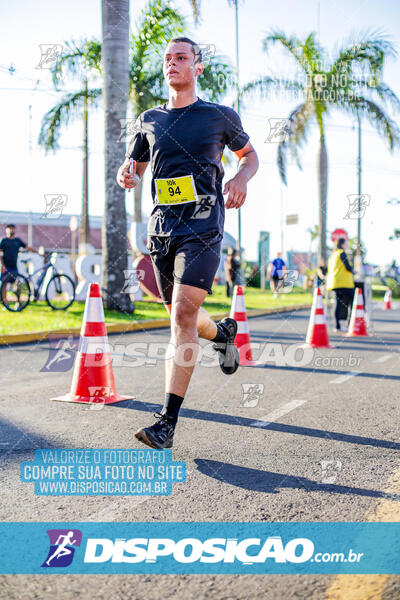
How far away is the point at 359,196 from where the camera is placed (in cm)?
1336

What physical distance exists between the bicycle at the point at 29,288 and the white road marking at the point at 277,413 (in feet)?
28.9

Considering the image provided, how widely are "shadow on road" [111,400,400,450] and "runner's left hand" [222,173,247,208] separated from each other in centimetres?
140

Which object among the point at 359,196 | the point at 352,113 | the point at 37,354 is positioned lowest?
the point at 37,354

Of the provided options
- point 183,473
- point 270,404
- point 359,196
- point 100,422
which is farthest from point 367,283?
point 183,473

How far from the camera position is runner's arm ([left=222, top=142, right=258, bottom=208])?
3.43m

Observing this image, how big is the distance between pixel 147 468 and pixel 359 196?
11365 mm

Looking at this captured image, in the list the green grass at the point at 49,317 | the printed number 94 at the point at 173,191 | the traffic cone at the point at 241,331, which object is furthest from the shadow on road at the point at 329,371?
the green grass at the point at 49,317

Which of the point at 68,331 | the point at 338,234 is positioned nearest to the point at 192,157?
the point at 68,331

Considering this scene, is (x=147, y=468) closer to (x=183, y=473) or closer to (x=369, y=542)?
(x=183, y=473)

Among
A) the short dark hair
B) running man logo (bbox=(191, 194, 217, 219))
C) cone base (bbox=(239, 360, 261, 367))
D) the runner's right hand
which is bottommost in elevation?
cone base (bbox=(239, 360, 261, 367))

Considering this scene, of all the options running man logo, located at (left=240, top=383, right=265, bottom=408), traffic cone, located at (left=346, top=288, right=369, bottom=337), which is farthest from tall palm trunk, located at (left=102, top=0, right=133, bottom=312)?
running man logo, located at (left=240, top=383, right=265, bottom=408)

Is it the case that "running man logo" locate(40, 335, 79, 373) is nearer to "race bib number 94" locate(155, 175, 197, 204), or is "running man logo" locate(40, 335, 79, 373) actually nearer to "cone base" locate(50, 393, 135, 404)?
"cone base" locate(50, 393, 135, 404)

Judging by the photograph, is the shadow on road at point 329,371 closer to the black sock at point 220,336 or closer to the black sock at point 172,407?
the black sock at point 220,336

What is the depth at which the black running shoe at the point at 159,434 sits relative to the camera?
3.11m
